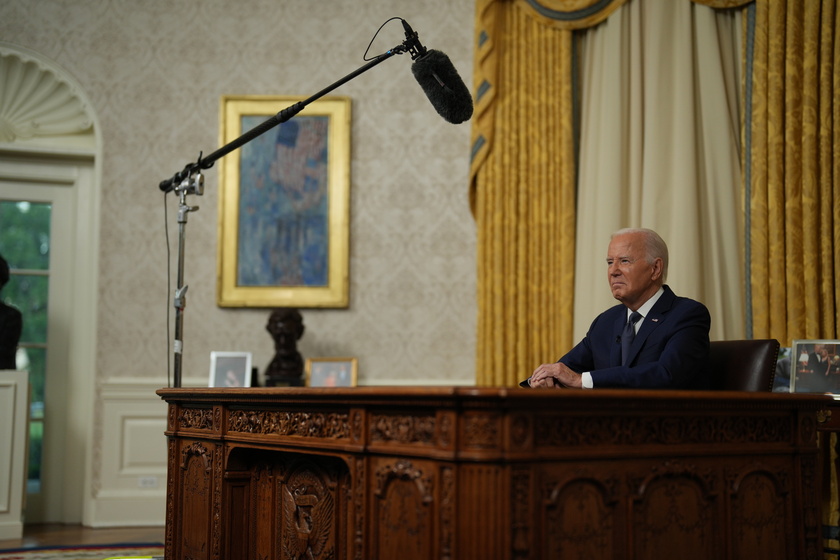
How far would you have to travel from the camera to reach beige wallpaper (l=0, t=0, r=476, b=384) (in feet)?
19.3

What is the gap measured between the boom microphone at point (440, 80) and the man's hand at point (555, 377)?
986 mm

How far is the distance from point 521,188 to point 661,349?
2.72m

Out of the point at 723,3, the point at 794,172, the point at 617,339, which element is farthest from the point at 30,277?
the point at 794,172

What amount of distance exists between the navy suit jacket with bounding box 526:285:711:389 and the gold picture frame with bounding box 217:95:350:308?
8.87 feet

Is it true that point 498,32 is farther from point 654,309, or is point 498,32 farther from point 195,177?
point 654,309

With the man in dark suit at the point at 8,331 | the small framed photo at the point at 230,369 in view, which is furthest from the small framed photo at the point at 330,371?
the man in dark suit at the point at 8,331

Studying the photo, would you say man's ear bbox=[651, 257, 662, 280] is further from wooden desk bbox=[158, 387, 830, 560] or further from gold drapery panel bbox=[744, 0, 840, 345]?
gold drapery panel bbox=[744, 0, 840, 345]

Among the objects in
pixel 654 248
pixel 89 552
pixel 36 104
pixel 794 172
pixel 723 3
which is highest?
pixel 723 3

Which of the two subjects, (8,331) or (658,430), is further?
(8,331)

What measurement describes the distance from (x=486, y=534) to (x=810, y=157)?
314cm

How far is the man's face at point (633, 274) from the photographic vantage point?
3.34 meters

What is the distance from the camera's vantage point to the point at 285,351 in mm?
5410

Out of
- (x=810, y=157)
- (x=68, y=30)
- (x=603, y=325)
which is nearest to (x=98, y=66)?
(x=68, y=30)

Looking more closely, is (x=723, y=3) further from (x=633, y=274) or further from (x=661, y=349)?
(x=661, y=349)
